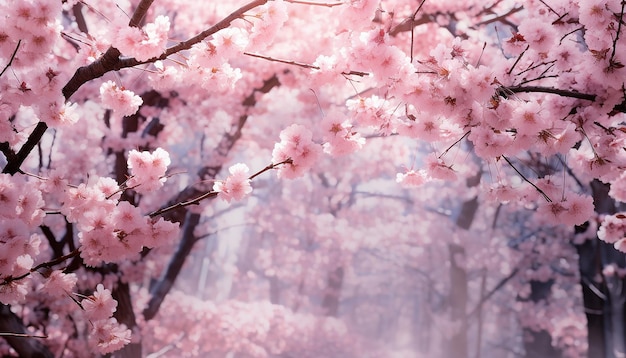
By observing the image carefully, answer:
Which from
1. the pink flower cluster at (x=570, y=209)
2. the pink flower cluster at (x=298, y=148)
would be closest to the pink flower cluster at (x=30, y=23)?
the pink flower cluster at (x=298, y=148)

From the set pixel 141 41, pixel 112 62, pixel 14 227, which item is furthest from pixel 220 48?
pixel 14 227

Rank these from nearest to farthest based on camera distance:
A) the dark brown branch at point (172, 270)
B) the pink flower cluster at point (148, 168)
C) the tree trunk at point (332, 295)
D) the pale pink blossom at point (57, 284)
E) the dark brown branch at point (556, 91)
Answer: the dark brown branch at point (556, 91) → the pale pink blossom at point (57, 284) → the pink flower cluster at point (148, 168) → the dark brown branch at point (172, 270) → the tree trunk at point (332, 295)

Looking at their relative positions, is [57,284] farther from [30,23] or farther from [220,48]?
[220,48]

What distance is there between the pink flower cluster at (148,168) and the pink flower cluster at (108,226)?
0.17 meters

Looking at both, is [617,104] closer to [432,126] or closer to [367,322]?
[432,126]

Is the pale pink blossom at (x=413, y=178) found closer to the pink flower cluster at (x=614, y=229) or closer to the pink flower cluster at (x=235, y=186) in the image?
the pink flower cluster at (x=235, y=186)

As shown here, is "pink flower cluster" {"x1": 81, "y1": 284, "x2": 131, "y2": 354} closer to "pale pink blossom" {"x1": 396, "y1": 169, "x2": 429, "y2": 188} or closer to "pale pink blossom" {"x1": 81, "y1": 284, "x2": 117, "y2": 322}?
"pale pink blossom" {"x1": 81, "y1": 284, "x2": 117, "y2": 322}

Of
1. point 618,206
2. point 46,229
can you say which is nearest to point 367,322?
point 618,206

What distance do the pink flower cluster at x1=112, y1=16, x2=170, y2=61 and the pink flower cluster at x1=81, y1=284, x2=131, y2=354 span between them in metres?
1.64

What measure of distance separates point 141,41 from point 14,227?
1225mm

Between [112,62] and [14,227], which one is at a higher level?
[112,62]

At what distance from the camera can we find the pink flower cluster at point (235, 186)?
3.09 meters

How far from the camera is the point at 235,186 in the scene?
123 inches

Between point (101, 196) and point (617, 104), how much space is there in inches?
127
